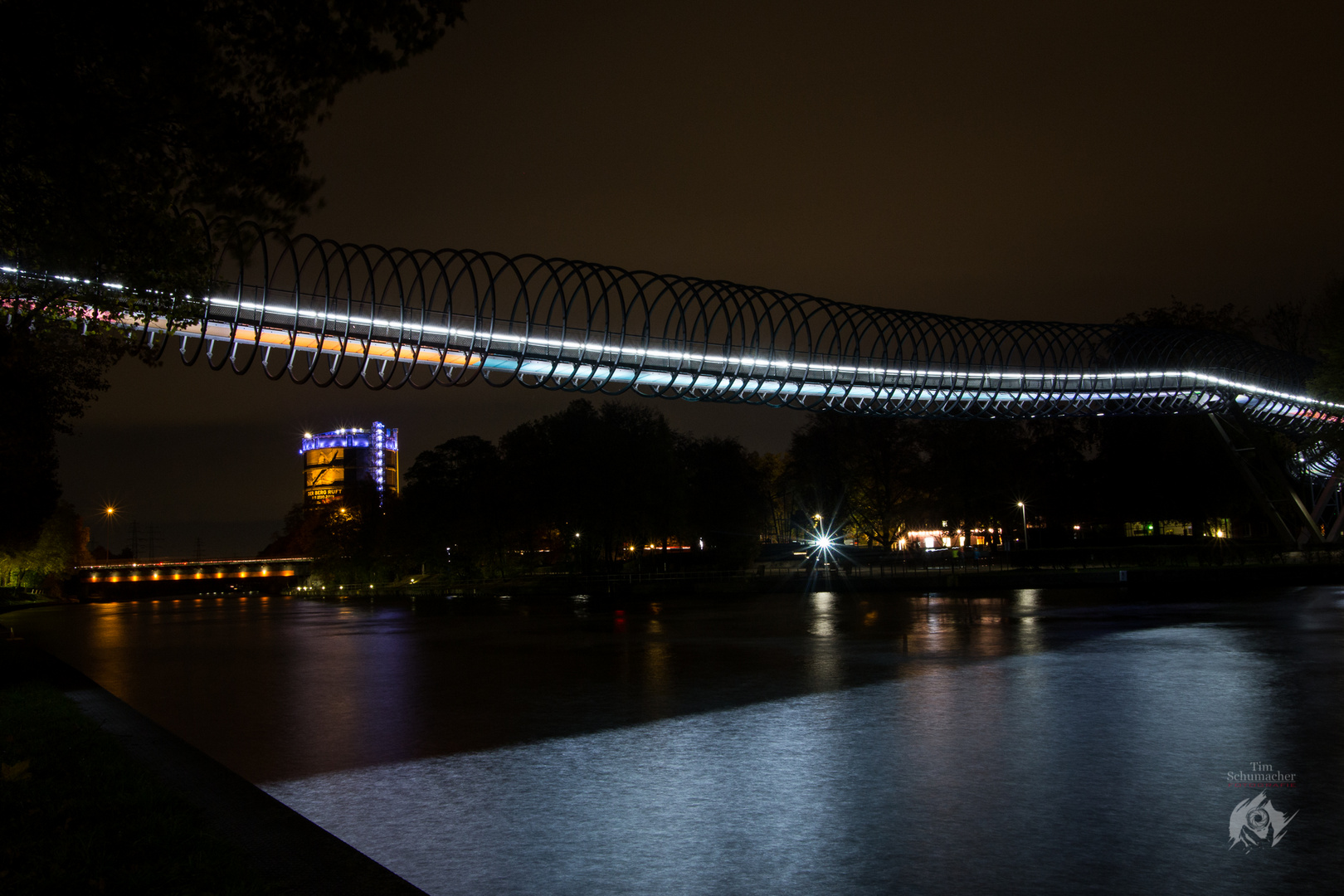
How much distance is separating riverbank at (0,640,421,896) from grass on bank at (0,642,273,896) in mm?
13

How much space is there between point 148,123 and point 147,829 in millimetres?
7134

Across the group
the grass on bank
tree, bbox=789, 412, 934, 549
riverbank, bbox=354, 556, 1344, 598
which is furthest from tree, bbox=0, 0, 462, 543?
tree, bbox=789, 412, 934, 549

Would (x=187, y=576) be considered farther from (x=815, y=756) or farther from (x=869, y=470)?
(x=815, y=756)

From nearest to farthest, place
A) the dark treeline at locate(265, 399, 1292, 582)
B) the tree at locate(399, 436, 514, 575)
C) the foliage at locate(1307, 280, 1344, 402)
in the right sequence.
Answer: the foliage at locate(1307, 280, 1344, 402), the dark treeline at locate(265, 399, 1292, 582), the tree at locate(399, 436, 514, 575)

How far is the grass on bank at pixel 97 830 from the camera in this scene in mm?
6957

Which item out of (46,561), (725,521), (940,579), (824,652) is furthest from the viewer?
(46,561)

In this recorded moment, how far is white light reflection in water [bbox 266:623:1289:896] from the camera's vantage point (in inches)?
307

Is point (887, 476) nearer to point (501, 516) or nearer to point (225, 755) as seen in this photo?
point (501, 516)

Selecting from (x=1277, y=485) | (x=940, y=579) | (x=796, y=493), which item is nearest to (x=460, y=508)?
(x=796, y=493)

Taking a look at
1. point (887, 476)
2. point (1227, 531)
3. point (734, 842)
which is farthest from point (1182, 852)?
point (1227, 531)

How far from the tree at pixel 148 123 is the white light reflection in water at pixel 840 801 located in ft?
22.7

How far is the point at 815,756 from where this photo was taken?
39.5 feet

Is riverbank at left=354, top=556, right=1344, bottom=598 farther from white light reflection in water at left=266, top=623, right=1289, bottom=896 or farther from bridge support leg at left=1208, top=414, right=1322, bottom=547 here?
white light reflection in water at left=266, top=623, right=1289, bottom=896

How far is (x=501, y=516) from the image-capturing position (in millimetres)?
85438
